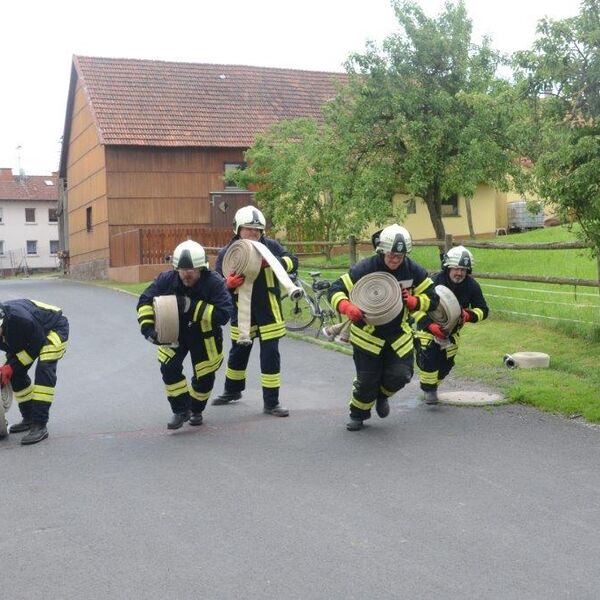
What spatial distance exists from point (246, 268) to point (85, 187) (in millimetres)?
29869

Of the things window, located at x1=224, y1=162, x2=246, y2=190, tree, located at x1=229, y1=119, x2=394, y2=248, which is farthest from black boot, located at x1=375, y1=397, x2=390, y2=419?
window, located at x1=224, y1=162, x2=246, y2=190

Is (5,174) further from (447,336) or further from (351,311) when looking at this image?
(351,311)

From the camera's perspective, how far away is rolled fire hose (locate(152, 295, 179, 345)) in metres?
7.44

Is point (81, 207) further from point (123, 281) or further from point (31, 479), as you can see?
point (31, 479)

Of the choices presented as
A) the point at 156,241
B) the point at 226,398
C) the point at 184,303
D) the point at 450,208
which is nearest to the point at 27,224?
the point at 450,208

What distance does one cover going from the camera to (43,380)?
773 centimetres

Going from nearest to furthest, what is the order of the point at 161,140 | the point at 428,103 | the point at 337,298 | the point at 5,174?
the point at 337,298, the point at 428,103, the point at 161,140, the point at 5,174

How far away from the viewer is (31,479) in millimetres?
6402

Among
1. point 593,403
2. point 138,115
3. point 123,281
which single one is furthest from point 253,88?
point 593,403

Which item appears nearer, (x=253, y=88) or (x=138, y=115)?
(x=138, y=115)

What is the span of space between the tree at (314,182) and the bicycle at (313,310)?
5854 millimetres

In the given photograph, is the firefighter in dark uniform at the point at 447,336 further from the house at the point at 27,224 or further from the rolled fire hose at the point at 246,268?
the house at the point at 27,224

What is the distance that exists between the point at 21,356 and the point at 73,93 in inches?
1259

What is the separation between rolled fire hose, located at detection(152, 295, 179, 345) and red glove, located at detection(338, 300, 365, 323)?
1392 millimetres
